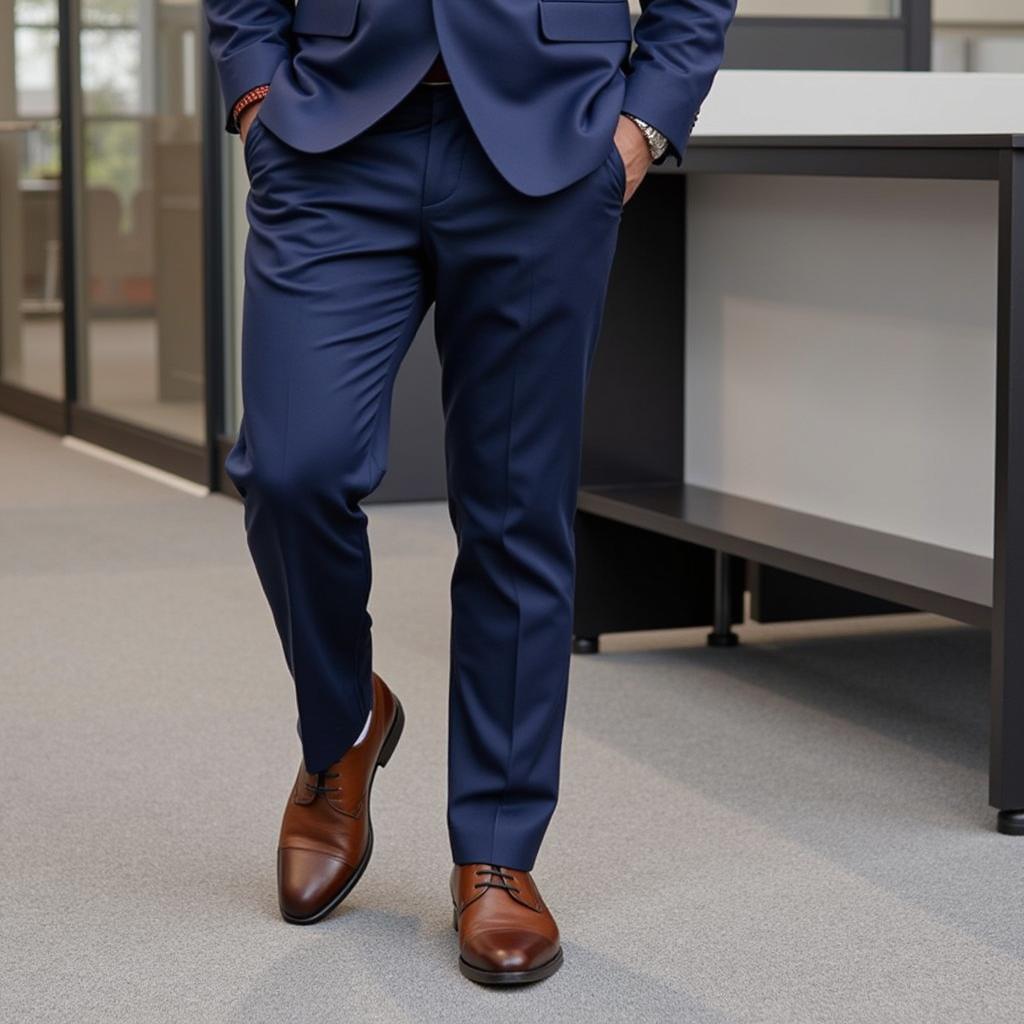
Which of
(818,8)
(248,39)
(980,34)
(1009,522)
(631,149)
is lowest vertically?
(1009,522)

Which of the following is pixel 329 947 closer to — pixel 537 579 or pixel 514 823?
pixel 514 823

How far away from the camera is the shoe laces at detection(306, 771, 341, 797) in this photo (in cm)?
202

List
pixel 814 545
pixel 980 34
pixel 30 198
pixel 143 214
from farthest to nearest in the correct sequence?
pixel 30 198, pixel 980 34, pixel 143 214, pixel 814 545

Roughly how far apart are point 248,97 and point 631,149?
36cm

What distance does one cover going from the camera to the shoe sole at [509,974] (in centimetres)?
185

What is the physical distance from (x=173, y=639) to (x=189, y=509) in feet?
5.35

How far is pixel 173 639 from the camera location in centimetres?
351

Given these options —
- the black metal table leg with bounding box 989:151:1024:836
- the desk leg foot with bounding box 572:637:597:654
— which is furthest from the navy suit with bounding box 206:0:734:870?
the desk leg foot with bounding box 572:637:597:654

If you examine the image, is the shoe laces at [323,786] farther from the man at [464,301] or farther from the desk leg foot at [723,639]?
the desk leg foot at [723,639]

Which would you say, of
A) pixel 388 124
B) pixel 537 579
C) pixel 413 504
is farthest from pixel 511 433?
pixel 413 504

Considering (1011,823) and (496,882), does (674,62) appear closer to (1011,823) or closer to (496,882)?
(496,882)

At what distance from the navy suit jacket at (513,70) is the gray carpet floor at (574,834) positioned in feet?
2.56

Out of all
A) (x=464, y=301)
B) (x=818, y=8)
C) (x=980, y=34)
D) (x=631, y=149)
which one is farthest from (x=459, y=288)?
(x=980, y=34)

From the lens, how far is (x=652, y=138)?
5.93 ft
